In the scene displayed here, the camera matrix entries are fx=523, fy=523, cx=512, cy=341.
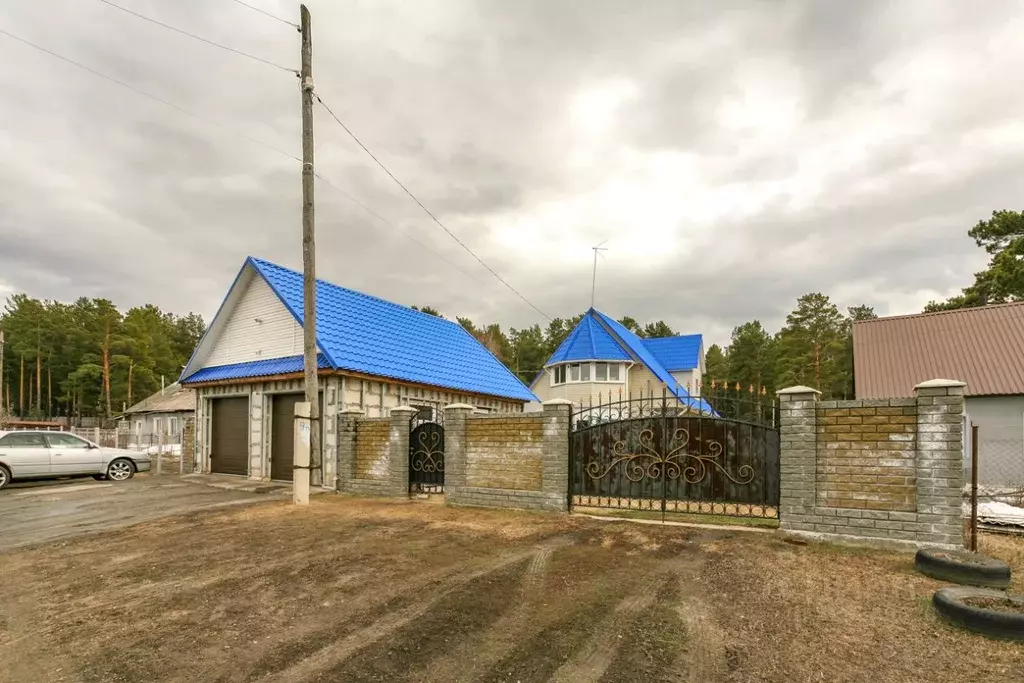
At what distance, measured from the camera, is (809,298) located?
1884 inches

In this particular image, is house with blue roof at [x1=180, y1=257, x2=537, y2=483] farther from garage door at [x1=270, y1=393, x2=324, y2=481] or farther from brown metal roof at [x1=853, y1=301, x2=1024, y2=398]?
brown metal roof at [x1=853, y1=301, x2=1024, y2=398]

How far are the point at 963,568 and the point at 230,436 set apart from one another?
17.7 metres

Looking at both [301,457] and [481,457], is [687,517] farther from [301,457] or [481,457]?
[301,457]

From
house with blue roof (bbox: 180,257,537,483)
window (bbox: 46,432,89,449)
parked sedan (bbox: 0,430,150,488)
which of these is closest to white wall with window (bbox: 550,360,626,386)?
house with blue roof (bbox: 180,257,537,483)

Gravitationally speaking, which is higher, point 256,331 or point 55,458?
point 256,331

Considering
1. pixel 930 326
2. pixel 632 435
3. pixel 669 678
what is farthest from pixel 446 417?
pixel 930 326

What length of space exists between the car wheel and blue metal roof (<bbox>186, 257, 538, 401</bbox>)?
3.09m

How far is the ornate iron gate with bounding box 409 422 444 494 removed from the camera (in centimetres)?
1145

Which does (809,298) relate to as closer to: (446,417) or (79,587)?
(446,417)

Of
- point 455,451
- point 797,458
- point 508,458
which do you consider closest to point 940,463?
point 797,458

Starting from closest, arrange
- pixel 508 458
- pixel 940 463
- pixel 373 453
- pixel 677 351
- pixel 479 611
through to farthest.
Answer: pixel 479 611
pixel 940 463
pixel 508 458
pixel 373 453
pixel 677 351

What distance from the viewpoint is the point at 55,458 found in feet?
49.1

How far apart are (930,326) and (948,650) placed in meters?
20.9

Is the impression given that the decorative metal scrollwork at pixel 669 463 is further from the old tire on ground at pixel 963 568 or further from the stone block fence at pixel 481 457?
the old tire on ground at pixel 963 568
